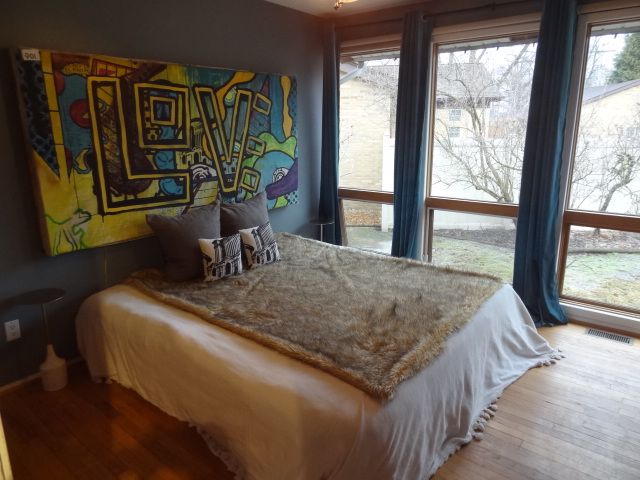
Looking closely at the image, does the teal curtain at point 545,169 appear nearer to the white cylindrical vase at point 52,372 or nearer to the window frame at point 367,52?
the window frame at point 367,52

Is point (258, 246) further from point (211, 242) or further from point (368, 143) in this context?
point (368, 143)

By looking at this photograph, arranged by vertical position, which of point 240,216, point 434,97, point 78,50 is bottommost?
point 240,216

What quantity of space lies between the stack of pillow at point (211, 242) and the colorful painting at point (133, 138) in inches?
8.9

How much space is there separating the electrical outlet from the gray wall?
23mm

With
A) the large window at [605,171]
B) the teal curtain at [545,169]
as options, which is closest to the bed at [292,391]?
the teal curtain at [545,169]

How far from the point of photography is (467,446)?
2039mm

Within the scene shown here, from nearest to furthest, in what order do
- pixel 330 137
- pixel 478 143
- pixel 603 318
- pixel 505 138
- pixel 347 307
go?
pixel 347 307, pixel 603 318, pixel 505 138, pixel 478 143, pixel 330 137

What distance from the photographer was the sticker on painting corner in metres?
2.20

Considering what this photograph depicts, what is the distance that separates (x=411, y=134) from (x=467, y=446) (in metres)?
2.43

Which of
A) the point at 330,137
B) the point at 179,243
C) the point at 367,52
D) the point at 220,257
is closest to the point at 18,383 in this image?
the point at 179,243

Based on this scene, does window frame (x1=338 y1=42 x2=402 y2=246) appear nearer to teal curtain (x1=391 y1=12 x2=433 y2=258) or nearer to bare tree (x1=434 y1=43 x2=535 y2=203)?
teal curtain (x1=391 y1=12 x2=433 y2=258)

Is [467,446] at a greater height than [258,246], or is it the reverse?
[258,246]

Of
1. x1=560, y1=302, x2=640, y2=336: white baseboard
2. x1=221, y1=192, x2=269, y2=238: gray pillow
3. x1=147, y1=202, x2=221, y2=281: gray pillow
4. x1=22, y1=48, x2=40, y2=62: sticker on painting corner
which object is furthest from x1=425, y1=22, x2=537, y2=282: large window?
x1=22, y1=48, x2=40, y2=62: sticker on painting corner

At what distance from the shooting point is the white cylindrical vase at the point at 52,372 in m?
2.45
